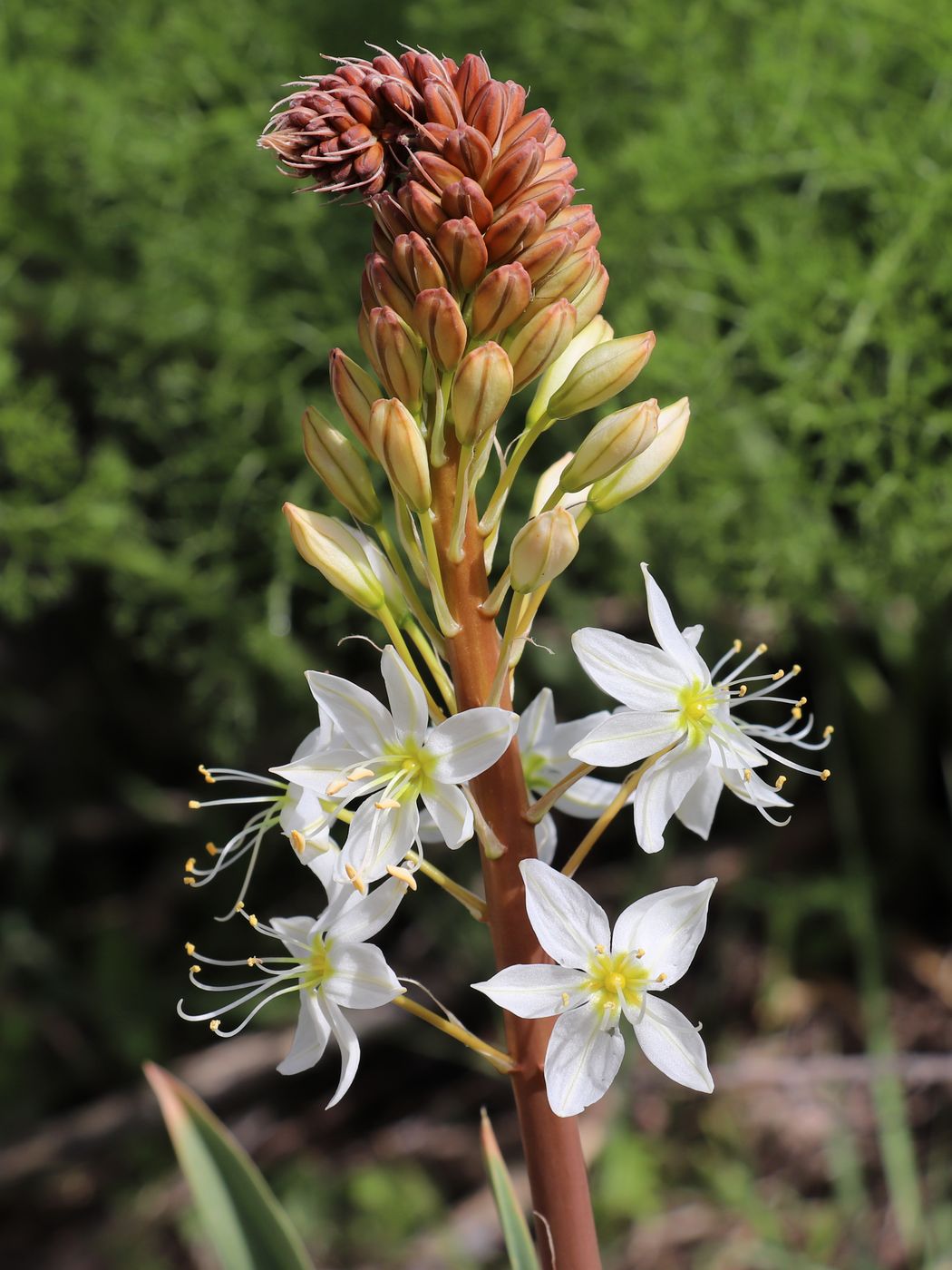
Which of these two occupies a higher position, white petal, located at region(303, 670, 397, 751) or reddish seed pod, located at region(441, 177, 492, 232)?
Answer: reddish seed pod, located at region(441, 177, 492, 232)

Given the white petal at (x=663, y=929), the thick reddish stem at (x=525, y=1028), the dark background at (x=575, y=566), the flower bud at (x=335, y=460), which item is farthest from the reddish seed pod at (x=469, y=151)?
the dark background at (x=575, y=566)

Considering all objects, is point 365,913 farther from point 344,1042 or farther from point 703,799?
point 703,799

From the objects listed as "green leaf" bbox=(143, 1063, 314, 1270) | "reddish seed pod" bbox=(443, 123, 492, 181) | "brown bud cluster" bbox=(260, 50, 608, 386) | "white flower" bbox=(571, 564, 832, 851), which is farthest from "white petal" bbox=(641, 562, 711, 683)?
"green leaf" bbox=(143, 1063, 314, 1270)

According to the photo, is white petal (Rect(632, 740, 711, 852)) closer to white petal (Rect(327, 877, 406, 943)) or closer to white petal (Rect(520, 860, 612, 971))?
white petal (Rect(520, 860, 612, 971))

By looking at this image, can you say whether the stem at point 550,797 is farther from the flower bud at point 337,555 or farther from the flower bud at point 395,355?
the flower bud at point 395,355

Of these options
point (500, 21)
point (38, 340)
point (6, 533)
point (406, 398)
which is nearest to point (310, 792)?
point (406, 398)
